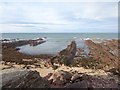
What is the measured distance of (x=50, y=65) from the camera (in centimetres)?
1617

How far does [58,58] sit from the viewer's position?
1636 centimetres

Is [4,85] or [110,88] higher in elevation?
[4,85]

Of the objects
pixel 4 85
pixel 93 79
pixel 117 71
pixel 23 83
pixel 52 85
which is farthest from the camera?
pixel 117 71

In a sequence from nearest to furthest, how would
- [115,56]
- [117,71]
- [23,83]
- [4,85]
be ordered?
[4,85] → [23,83] → [117,71] → [115,56]

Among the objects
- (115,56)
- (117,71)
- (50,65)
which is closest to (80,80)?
(117,71)

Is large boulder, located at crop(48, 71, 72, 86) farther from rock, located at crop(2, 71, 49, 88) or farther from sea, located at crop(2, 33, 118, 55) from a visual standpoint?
sea, located at crop(2, 33, 118, 55)

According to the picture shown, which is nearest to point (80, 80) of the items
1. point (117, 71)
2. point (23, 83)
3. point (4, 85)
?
point (23, 83)

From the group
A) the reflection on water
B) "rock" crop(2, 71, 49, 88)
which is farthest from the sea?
"rock" crop(2, 71, 49, 88)

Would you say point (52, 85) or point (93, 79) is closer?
point (52, 85)

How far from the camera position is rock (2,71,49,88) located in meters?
6.25

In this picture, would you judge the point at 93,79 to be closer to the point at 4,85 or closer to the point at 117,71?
the point at 4,85

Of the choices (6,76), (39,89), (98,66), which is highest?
(6,76)

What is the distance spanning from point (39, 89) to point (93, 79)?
2.21 m

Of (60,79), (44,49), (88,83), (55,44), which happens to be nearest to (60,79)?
(60,79)
